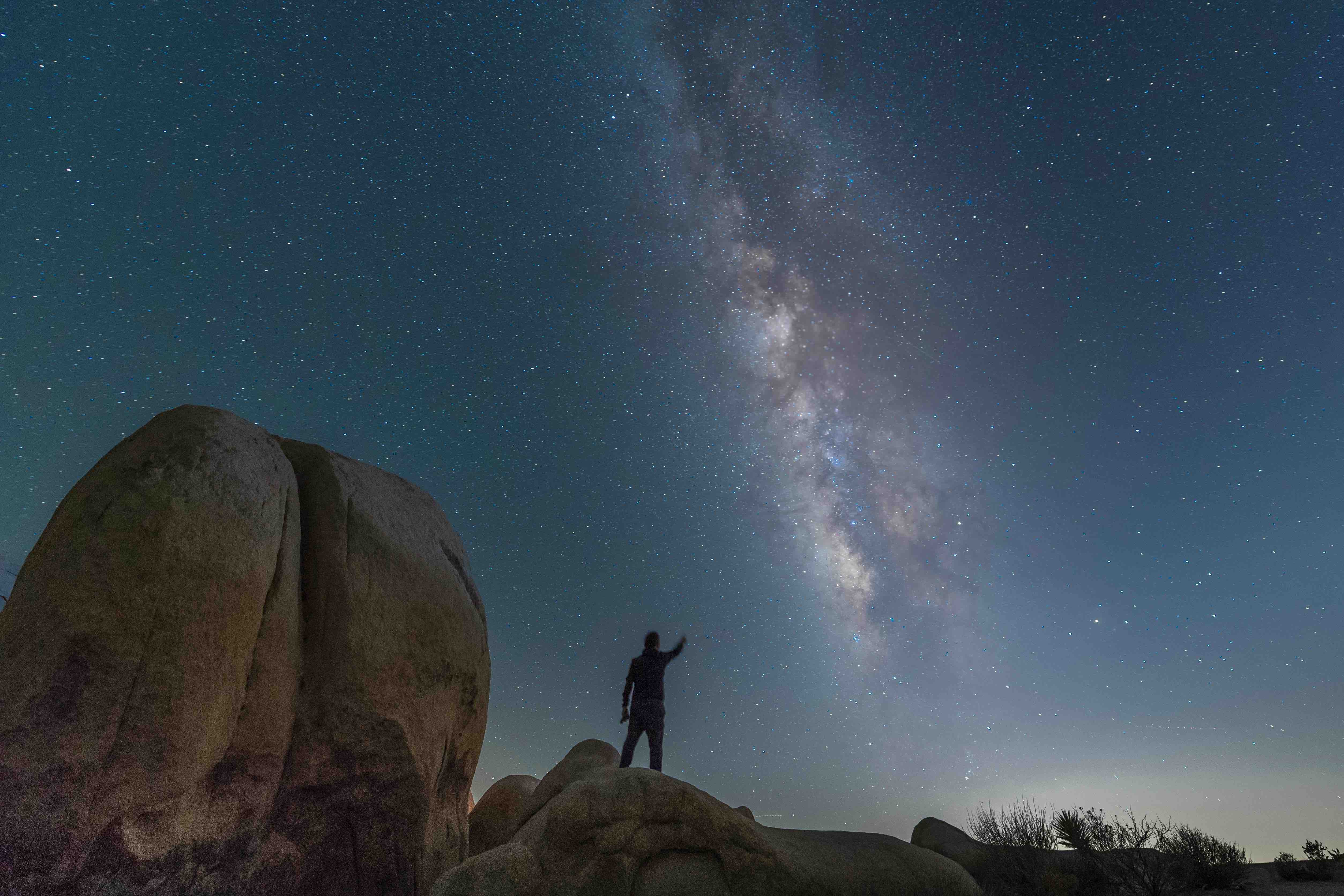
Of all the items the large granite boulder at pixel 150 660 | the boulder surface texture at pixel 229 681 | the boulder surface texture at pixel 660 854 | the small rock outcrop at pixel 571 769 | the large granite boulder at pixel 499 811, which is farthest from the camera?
the large granite boulder at pixel 499 811

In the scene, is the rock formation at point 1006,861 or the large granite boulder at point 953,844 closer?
the rock formation at point 1006,861

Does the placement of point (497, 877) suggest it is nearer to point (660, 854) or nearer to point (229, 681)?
point (660, 854)

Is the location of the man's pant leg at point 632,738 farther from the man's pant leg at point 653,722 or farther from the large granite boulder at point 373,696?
the large granite boulder at point 373,696

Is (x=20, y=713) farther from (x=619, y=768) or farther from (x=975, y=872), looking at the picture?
(x=975, y=872)

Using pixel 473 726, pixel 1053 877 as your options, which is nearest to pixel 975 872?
pixel 1053 877

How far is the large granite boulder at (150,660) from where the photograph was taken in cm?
531

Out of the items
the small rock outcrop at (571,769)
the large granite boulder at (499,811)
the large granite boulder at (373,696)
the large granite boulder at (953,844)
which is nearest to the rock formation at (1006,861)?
the large granite boulder at (953,844)

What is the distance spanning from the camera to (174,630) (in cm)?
599

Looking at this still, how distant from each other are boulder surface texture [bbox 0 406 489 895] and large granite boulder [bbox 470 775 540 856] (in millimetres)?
3911

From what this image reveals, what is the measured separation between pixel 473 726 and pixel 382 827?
1.89 meters

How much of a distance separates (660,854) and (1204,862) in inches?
381

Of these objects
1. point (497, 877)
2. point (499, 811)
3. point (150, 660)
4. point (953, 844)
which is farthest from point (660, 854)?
point (953, 844)

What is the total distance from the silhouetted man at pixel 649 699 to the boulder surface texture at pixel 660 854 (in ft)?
9.07

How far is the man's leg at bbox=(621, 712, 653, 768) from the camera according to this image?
10461 millimetres
